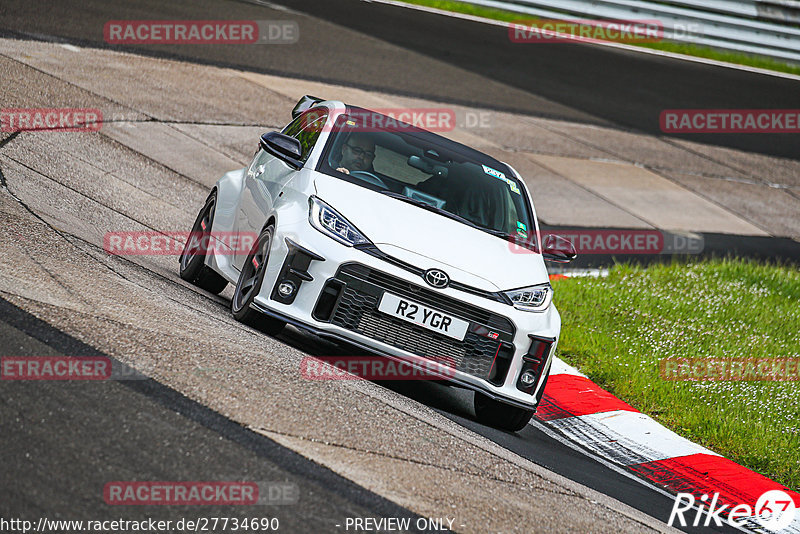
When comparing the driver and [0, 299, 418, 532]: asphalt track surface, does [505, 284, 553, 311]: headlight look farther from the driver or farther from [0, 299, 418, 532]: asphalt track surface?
[0, 299, 418, 532]: asphalt track surface

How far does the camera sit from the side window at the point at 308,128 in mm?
7359

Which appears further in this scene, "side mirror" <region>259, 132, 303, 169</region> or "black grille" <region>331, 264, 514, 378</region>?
"side mirror" <region>259, 132, 303, 169</region>

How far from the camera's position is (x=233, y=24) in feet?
60.8

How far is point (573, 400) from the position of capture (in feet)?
25.3

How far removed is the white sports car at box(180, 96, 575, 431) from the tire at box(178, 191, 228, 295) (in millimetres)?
553

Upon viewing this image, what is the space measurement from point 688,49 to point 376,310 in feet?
67.2

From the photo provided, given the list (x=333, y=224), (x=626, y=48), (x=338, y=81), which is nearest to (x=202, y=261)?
(x=333, y=224)

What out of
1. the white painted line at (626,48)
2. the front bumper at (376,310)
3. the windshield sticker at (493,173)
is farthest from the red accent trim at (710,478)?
the white painted line at (626,48)

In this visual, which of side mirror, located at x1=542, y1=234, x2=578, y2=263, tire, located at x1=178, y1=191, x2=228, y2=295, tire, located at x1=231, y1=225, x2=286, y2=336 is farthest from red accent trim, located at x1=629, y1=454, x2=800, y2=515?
tire, located at x1=178, y1=191, x2=228, y2=295

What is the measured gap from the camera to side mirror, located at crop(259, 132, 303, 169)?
7.03 meters

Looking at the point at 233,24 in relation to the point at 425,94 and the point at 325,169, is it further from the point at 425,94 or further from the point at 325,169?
the point at 325,169

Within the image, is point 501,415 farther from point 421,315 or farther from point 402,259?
point 402,259

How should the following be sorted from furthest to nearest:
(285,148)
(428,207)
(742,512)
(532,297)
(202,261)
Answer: (202,261) < (285,148) < (428,207) < (532,297) < (742,512)

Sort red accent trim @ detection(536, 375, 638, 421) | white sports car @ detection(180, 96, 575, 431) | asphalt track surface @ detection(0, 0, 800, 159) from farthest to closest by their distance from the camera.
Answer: asphalt track surface @ detection(0, 0, 800, 159)
red accent trim @ detection(536, 375, 638, 421)
white sports car @ detection(180, 96, 575, 431)
